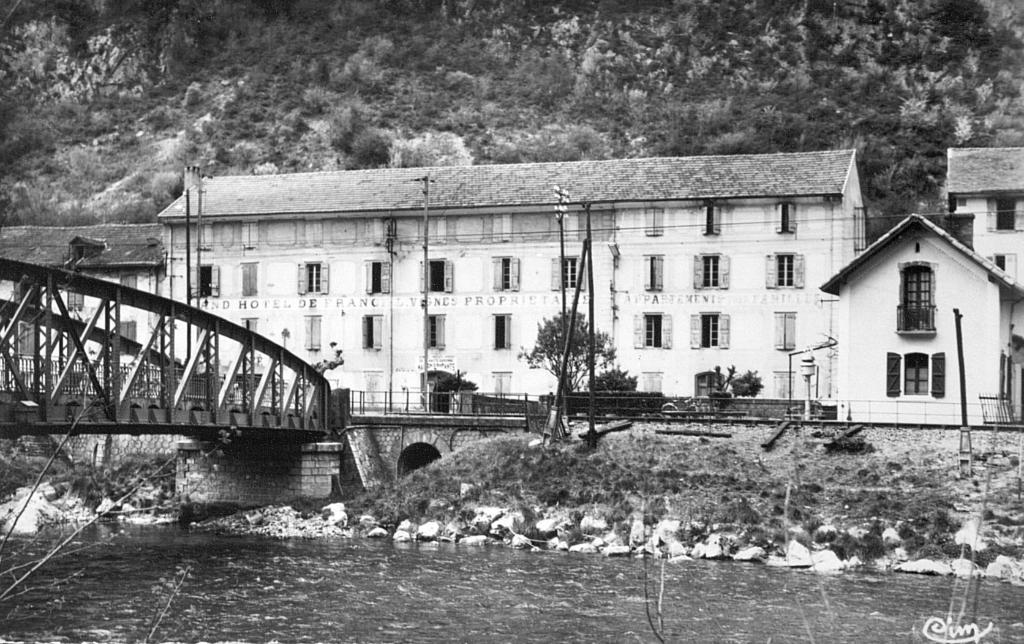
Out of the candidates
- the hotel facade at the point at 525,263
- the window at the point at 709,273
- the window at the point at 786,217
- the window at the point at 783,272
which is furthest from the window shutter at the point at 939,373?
the window at the point at 709,273

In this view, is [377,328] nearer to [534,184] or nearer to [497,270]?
[497,270]

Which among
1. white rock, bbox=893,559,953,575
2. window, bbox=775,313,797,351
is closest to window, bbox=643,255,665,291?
window, bbox=775,313,797,351

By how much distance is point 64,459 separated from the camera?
5016 centimetres

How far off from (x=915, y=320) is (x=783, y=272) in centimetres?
1374

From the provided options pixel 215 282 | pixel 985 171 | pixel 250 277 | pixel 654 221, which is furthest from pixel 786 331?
pixel 215 282

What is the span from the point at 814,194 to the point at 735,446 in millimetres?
16945

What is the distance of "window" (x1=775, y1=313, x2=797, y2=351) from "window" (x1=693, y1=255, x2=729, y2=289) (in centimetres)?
236

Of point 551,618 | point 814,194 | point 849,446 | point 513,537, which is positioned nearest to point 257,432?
point 513,537

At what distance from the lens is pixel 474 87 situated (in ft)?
343

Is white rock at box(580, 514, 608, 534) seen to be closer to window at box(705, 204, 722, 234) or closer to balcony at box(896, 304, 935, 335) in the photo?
balcony at box(896, 304, 935, 335)

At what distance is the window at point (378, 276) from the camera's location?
59875 millimetres

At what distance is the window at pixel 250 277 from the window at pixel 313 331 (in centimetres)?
264

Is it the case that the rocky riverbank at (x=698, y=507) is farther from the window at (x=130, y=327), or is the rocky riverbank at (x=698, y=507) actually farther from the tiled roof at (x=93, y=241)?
the tiled roof at (x=93, y=241)

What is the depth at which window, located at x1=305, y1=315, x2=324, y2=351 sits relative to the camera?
60750 millimetres
